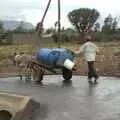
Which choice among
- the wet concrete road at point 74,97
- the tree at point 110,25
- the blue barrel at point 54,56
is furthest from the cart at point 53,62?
the tree at point 110,25

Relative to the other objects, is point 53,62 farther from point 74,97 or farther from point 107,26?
point 107,26

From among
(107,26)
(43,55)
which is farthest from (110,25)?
(43,55)

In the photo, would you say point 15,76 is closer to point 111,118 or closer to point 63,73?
point 63,73

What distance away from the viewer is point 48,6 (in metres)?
22.0

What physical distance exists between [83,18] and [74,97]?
224 ft

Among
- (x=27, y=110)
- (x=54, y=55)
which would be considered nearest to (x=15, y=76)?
(x=54, y=55)

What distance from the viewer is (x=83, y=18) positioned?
268 feet

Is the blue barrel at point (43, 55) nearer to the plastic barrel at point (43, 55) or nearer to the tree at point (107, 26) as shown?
the plastic barrel at point (43, 55)

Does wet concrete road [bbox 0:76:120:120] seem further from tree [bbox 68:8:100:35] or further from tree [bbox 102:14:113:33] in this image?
tree [bbox 68:8:100:35]

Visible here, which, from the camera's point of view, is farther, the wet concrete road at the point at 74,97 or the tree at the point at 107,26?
the tree at the point at 107,26

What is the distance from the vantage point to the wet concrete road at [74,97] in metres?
11.1

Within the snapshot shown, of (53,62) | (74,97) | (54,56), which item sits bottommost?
(74,97)

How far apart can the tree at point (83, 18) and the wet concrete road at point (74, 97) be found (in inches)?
2202

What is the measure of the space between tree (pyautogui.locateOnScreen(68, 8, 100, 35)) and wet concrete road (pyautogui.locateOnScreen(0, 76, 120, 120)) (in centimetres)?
5594
